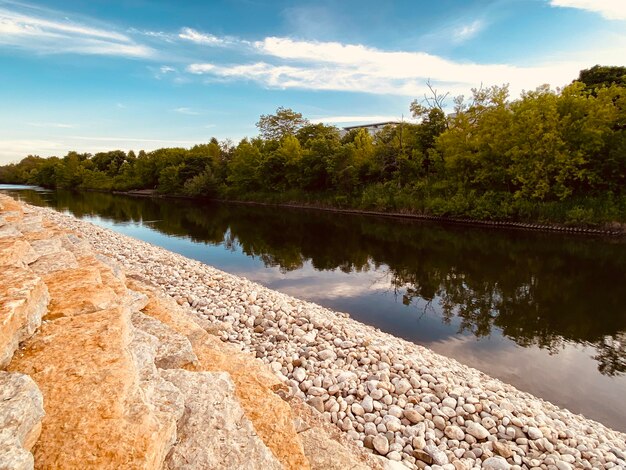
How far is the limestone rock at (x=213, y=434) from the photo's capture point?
3.15m

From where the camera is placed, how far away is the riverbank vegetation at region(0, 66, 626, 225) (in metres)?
27.6

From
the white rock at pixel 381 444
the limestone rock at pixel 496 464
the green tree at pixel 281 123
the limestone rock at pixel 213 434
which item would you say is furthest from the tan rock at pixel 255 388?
the green tree at pixel 281 123

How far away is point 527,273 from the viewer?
1770 centimetres

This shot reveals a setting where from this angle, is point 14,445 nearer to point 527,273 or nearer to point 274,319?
point 274,319

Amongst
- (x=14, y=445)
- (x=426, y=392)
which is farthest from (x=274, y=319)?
(x=14, y=445)

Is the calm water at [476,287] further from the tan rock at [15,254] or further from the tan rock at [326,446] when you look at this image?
the tan rock at [15,254]

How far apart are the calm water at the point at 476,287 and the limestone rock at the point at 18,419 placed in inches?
349

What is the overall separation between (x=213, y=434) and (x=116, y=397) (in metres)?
0.93

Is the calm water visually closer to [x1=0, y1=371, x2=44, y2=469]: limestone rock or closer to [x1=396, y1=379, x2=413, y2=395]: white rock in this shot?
[x1=396, y1=379, x2=413, y2=395]: white rock

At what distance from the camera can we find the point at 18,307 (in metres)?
3.63

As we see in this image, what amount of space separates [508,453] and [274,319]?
5462mm

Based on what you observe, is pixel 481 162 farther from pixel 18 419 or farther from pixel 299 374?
pixel 18 419

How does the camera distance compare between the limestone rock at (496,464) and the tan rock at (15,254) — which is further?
the tan rock at (15,254)

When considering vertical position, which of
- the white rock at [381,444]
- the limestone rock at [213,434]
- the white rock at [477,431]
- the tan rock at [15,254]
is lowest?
the white rock at [477,431]
